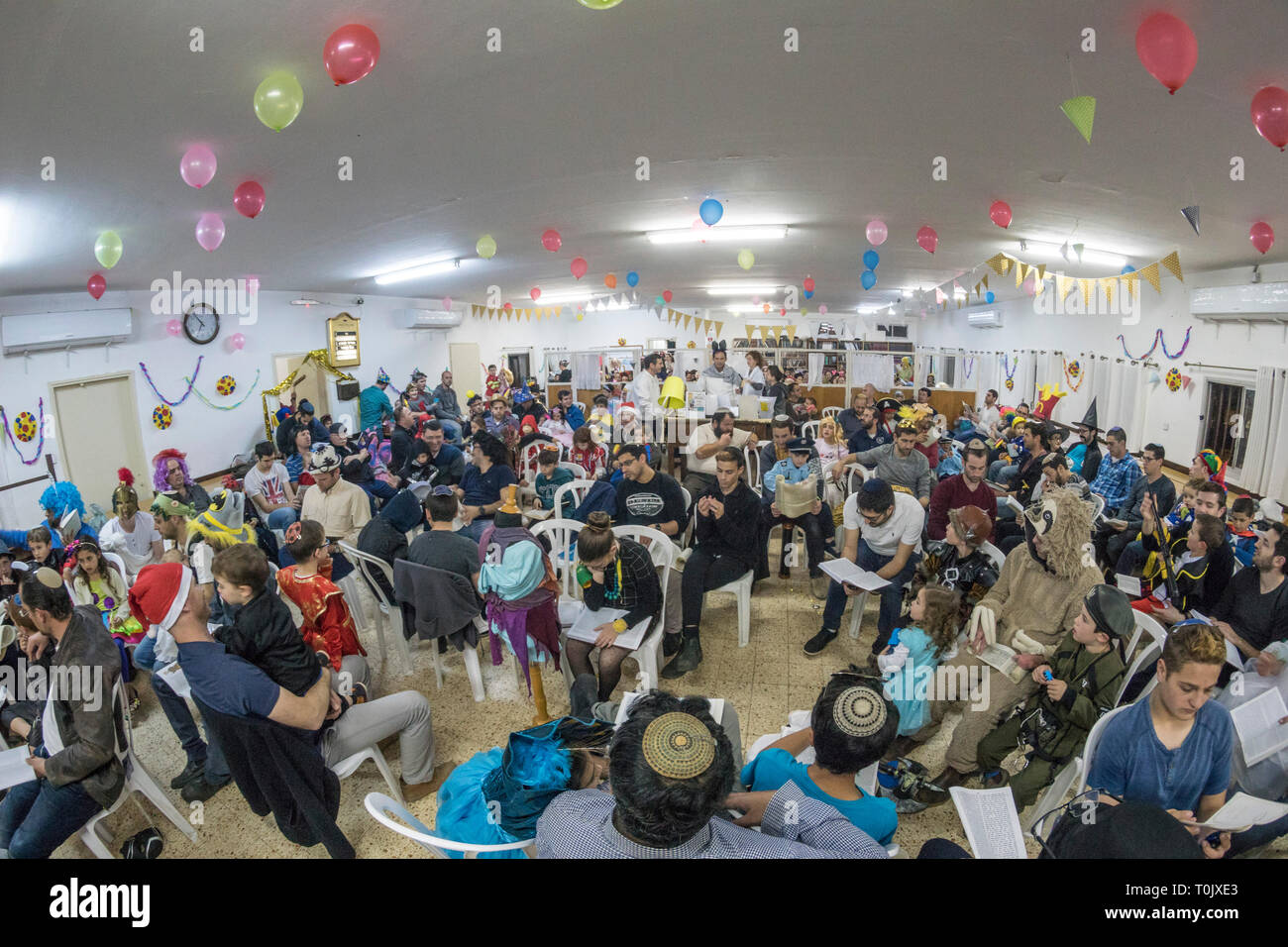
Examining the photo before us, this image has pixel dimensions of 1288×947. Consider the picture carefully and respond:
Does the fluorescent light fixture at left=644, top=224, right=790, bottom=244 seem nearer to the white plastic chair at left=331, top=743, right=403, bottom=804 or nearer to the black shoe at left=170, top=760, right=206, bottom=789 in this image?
the white plastic chair at left=331, top=743, right=403, bottom=804

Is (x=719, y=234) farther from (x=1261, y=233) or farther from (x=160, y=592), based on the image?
(x=160, y=592)

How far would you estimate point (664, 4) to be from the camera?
218cm

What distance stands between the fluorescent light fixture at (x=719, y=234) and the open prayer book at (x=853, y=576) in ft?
12.7

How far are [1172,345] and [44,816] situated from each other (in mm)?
12532

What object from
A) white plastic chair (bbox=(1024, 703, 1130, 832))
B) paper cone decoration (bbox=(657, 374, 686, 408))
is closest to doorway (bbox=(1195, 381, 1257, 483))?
paper cone decoration (bbox=(657, 374, 686, 408))

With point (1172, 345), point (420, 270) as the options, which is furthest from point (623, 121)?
point (1172, 345)

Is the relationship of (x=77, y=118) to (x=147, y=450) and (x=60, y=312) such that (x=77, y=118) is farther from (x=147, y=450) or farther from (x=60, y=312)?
(x=147, y=450)

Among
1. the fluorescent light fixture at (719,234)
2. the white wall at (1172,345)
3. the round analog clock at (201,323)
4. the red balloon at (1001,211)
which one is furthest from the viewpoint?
the round analog clock at (201,323)

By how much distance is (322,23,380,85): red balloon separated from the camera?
202 centimetres

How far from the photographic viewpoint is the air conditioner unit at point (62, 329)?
6391mm

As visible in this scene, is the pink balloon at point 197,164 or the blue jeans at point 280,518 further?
the blue jeans at point 280,518

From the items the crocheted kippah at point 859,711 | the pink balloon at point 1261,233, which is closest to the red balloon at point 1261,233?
the pink balloon at point 1261,233

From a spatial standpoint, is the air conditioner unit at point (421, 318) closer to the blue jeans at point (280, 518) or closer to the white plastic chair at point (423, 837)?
the blue jeans at point (280, 518)

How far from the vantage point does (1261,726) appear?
230 cm
